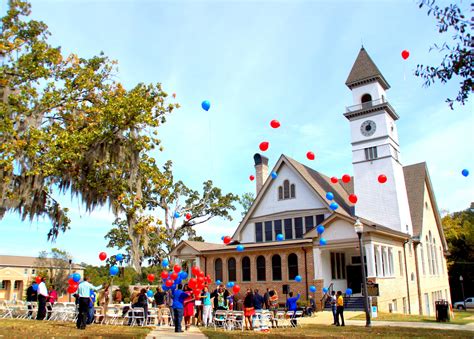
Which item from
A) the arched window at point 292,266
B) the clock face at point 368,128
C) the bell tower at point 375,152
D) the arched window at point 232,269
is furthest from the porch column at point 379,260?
the arched window at point 232,269

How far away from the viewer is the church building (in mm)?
25469

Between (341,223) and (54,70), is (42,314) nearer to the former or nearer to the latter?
(54,70)

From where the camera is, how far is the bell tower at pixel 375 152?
97.4 ft

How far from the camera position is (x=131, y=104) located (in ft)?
57.1

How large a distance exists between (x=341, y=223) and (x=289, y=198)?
622 cm

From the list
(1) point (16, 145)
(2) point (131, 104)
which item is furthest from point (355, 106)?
(1) point (16, 145)

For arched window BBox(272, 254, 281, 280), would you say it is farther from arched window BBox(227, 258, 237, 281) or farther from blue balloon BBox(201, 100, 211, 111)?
blue balloon BBox(201, 100, 211, 111)

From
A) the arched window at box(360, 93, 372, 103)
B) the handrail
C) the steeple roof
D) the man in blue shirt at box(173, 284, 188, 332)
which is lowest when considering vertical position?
the man in blue shirt at box(173, 284, 188, 332)

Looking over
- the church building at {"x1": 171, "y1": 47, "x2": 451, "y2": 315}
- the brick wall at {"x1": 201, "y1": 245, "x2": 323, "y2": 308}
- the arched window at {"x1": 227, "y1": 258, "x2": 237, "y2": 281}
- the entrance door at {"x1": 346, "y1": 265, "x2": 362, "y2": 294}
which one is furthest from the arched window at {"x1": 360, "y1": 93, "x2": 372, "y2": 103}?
the arched window at {"x1": 227, "y1": 258, "x2": 237, "y2": 281}

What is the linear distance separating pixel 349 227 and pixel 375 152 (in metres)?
8.60

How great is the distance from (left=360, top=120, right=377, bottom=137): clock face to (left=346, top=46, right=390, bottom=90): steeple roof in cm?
314

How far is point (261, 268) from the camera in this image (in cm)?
2803

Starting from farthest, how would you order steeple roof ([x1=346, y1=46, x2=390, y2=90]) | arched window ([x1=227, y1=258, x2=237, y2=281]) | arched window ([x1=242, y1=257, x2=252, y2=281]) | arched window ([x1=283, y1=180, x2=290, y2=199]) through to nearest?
1. steeple roof ([x1=346, y1=46, x2=390, y2=90])
2. arched window ([x1=283, y1=180, x2=290, y2=199])
3. arched window ([x1=227, y1=258, x2=237, y2=281])
4. arched window ([x1=242, y1=257, x2=252, y2=281])

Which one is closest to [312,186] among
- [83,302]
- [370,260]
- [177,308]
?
[370,260]
